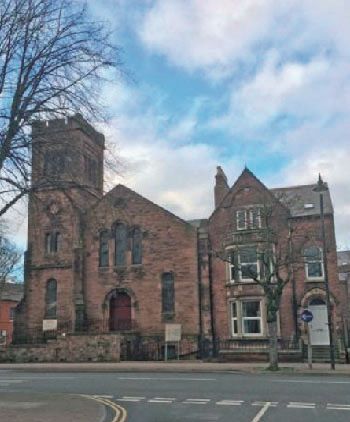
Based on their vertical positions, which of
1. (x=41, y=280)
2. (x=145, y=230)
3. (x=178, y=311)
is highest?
(x=145, y=230)

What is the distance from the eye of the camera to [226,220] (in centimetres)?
3784

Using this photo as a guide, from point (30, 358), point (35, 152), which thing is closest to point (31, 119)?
point (35, 152)

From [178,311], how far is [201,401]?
73.2ft

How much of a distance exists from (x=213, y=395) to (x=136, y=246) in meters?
23.9

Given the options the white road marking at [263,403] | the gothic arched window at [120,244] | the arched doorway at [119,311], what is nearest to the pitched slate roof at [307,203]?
the gothic arched window at [120,244]

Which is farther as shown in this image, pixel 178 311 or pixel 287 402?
pixel 178 311

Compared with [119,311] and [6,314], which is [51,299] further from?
[6,314]

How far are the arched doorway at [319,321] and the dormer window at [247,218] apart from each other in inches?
231

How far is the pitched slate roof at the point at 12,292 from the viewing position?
67.5m

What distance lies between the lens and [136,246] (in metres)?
39.3

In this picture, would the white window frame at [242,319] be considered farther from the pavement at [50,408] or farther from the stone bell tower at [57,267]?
the pavement at [50,408]

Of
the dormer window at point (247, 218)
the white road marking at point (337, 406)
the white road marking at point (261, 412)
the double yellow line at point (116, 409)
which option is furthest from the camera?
the dormer window at point (247, 218)

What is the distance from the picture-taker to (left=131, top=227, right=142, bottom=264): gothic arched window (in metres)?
39.0

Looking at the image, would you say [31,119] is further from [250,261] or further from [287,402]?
[250,261]
